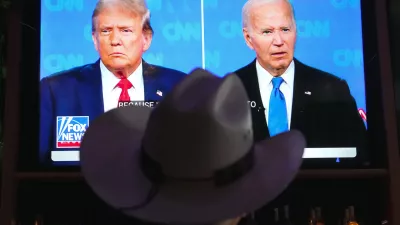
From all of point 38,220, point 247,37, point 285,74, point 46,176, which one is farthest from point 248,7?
point 38,220

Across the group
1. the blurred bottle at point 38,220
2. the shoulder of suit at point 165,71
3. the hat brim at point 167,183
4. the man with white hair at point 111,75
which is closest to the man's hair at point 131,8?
the man with white hair at point 111,75

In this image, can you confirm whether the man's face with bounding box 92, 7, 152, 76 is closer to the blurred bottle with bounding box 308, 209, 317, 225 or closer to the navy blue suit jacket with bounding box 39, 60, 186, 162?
the navy blue suit jacket with bounding box 39, 60, 186, 162

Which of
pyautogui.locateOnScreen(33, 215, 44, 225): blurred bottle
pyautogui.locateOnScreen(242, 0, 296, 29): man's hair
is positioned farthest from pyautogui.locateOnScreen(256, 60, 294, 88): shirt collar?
pyautogui.locateOnScreen(33, 215, 44, 225): blurred bottle

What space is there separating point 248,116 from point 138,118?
0.68 ft

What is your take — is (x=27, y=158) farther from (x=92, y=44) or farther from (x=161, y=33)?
(x=161, y=33)

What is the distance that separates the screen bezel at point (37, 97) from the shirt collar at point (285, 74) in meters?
0.25

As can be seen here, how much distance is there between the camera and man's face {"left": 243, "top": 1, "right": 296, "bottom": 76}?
74.0 inches

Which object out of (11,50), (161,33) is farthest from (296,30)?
(11,50)

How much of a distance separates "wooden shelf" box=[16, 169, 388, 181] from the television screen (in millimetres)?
77

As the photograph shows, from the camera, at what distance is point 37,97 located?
184cm

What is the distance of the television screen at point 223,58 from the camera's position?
1.83m

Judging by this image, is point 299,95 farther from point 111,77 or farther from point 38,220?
point 38,220

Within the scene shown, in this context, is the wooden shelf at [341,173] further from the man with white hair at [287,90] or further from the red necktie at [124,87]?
the red necktie at [124,87]

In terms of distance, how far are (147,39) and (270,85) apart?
44 centimetres
